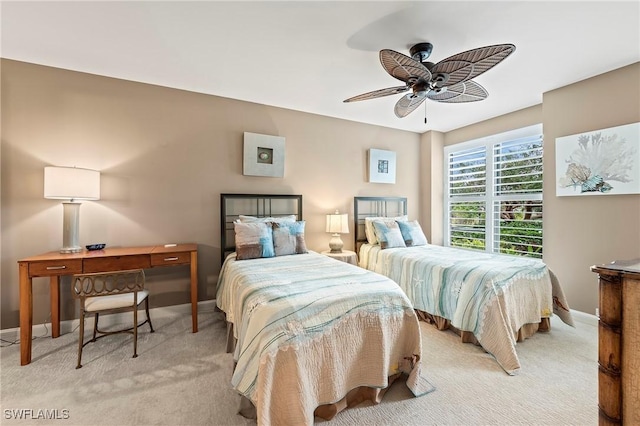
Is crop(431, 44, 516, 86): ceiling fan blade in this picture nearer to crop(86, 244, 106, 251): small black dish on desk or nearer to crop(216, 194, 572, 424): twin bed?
crop(216, 194, 572, 424): twin bed

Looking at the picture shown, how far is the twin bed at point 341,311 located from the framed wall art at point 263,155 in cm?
35

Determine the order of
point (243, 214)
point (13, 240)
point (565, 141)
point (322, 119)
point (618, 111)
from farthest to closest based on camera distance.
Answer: point (322, 119) < point (243, 214) < point (565, 141) < point (618, 111) < point (13, 240)

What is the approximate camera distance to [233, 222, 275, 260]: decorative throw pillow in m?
2.87

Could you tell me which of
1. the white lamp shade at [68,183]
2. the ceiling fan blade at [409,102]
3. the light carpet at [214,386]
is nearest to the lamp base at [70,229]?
the white lamp shade at [68,183]

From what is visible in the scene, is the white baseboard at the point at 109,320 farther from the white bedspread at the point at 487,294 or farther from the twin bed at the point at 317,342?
the white bedspread at the point at 487,294

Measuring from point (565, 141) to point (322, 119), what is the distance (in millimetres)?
3022

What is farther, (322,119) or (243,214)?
(322,119)

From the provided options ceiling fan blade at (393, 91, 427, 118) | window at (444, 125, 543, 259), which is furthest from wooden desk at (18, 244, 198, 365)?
window at (444, 125, 543, 259)

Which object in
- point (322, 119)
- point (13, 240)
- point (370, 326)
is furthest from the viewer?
point (322, 119)

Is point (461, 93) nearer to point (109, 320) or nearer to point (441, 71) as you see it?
point (441, 71)

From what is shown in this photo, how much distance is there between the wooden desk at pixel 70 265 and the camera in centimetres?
218

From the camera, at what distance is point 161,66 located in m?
2.68

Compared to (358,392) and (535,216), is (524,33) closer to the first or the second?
(535,216)

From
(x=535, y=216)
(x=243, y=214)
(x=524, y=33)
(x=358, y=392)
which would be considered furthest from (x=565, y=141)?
(x=243, y=214)
